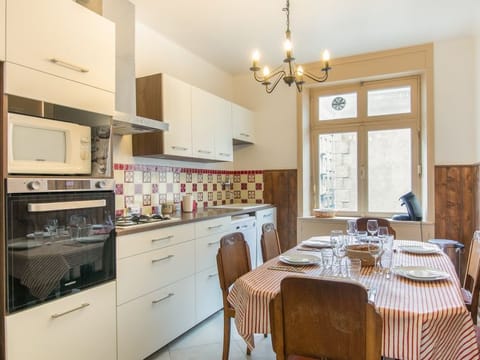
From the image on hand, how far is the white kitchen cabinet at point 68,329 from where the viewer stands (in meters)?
1.46

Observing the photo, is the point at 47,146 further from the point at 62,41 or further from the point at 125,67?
the point at 125,67

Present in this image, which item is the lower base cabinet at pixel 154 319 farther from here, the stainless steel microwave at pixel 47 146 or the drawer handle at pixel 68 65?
the drawer handle at pixel 68 65

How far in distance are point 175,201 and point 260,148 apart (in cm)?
136

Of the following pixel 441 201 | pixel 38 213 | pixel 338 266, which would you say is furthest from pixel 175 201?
pixel 441 201

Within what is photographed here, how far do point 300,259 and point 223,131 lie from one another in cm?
196

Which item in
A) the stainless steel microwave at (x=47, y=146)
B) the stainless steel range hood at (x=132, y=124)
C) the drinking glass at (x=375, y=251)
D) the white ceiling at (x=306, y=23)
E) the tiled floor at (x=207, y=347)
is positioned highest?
the white ceiling at (x=306, y=23)

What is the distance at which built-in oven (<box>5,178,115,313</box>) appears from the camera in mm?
1455

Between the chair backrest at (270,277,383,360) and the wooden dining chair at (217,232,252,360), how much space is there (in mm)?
725

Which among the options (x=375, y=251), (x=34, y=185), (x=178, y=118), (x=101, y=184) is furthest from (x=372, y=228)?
(x=34, y=185)

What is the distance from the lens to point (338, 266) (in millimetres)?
1527

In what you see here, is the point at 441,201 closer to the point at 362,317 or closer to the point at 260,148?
the point at 260,148

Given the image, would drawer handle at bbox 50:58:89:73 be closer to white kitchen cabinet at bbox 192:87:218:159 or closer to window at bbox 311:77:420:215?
white kitchen cabinet at bbox 192:87:218:159

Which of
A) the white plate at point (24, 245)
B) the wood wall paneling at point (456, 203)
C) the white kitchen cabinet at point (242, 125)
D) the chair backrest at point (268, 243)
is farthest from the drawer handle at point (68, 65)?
the wood wall paneling at point (456, 203)

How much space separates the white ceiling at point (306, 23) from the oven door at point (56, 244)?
1651 mm
